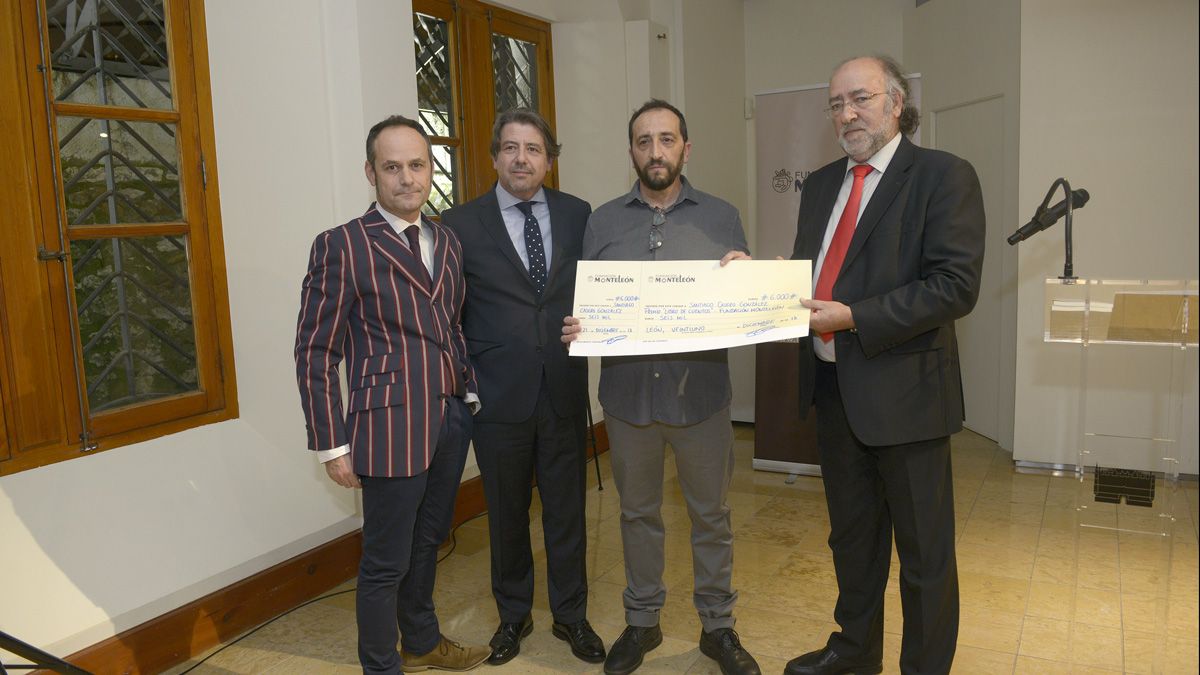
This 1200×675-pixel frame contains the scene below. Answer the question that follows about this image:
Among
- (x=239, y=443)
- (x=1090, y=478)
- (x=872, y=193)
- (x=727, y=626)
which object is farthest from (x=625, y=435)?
(x=239, y=443)

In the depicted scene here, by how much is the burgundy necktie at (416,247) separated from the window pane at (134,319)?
121 centimetres

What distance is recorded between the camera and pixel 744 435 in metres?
6.09

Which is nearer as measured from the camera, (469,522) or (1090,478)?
(1090,478)

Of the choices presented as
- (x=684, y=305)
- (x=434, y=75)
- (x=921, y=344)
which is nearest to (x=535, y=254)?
(x=684, y=305)

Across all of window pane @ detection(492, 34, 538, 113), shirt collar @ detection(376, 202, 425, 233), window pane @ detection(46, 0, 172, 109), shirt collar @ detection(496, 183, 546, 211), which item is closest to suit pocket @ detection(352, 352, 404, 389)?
shirt collar @ detection(376, 202, 425, 233)

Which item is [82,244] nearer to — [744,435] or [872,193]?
[872,193]

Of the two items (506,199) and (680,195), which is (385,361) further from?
(680,195)

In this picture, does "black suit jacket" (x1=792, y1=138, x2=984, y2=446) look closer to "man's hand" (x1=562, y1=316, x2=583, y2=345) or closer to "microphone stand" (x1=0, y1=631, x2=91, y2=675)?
"man's hand" (x1=562, y1=316, x2=583, y2=345)

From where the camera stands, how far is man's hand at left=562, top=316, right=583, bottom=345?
258 centimetres

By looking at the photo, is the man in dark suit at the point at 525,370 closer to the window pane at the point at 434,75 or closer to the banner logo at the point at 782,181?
the window pane at the point at 434,75

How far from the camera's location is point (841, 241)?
8.09 feet

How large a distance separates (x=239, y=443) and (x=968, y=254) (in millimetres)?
2569

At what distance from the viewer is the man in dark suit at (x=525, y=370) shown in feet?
9.12

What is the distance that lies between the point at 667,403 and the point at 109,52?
2.19 meters
